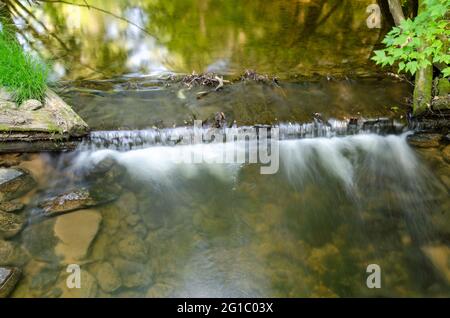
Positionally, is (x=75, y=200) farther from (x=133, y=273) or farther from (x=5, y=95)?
(x=5, y=95)

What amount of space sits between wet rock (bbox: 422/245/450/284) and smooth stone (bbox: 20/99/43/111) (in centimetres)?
508

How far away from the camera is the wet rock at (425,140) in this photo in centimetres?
530

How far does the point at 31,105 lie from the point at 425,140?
5.56m

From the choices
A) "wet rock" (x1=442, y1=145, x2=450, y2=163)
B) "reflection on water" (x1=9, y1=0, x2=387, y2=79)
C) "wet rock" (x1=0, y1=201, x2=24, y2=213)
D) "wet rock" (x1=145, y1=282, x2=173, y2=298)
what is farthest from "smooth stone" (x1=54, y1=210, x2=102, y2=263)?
"wet rock" (x1=442, y1=145, x2=450, y2=163)

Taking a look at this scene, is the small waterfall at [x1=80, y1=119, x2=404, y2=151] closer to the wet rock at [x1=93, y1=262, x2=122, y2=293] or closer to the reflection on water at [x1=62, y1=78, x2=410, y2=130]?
the reflection on water at [x1=62, y1=78, x2=410, y2=130]

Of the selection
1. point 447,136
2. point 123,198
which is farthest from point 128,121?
point 447,136

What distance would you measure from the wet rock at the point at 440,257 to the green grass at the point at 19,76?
5197 mm

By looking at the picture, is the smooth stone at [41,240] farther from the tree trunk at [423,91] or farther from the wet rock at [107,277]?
the tree trunk at [423,91]

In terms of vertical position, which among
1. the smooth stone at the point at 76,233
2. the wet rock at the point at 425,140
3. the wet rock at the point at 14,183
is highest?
the wet rock at the point at 425,140

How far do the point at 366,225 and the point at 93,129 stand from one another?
3891mm

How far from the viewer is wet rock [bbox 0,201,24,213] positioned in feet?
14.0

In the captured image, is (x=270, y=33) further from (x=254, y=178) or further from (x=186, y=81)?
(x=254, y=178)

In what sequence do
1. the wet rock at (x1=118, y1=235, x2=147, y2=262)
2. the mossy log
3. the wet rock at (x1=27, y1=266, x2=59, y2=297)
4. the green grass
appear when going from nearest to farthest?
1. the wet rock at (x1=27, y1=266, x2=59, y2=297)
2. the wet rock at (x1=118, y1=235, x2=147, y2=262)
3. the mossy log
4. the green grass

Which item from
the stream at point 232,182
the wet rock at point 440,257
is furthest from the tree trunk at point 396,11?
the wet rock at point 440,257
